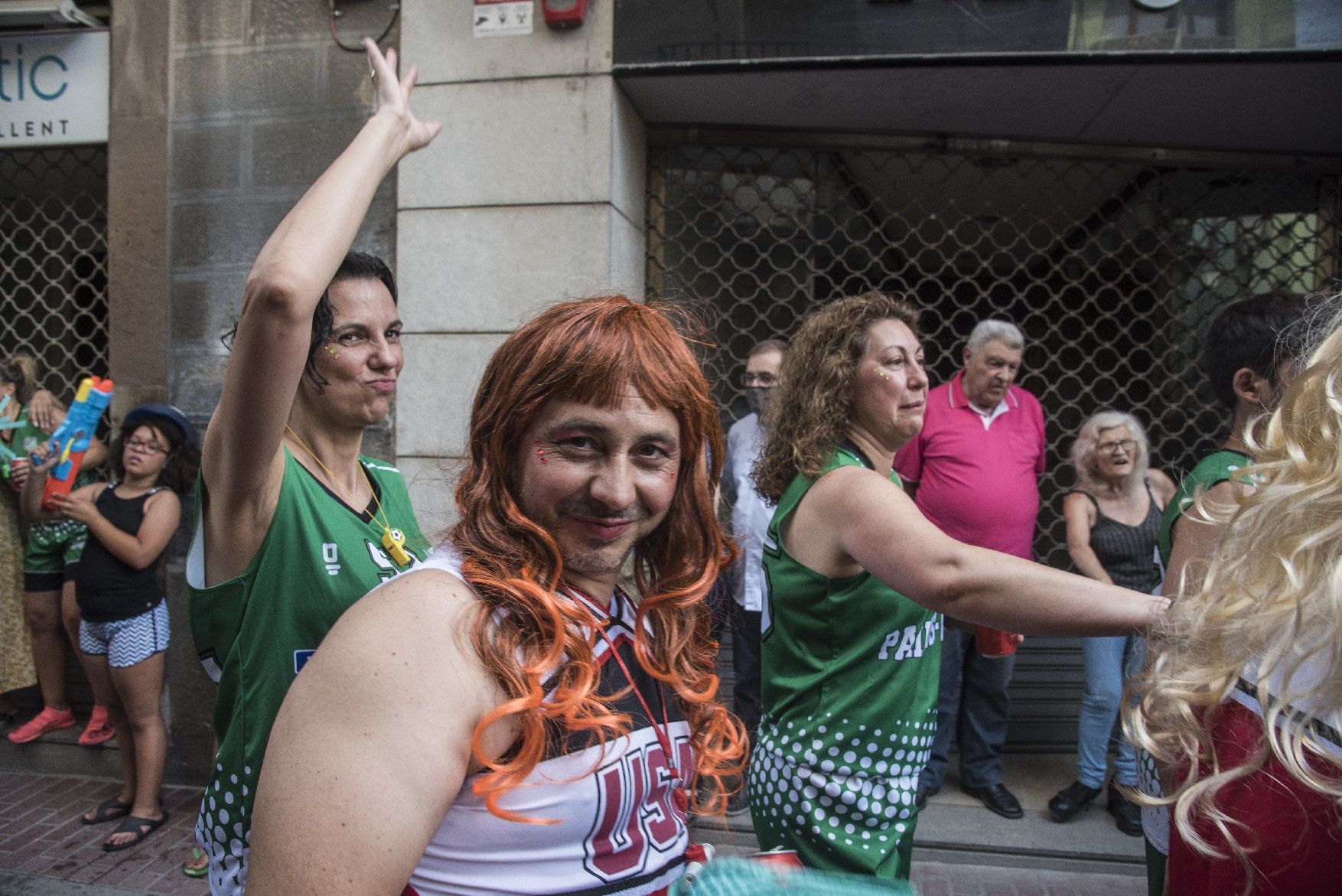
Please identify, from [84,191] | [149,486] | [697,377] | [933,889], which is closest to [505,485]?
[697,377]

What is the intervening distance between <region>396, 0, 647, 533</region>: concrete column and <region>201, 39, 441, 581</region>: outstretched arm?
108 inches

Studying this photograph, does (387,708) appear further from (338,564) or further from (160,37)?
(160,37)

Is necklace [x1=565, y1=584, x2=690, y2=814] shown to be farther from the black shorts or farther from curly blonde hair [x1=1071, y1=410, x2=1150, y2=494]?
the black shorts

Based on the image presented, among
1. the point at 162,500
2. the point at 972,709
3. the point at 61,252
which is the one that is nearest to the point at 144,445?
the point at 162,500

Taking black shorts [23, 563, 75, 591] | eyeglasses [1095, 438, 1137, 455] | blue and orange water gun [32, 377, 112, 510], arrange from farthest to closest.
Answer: black shorts [23, 563, 75, 591] < eyeglasses [1095, 438, 1137, 455] < blue and orange water gun [32, 377, 112, 510]

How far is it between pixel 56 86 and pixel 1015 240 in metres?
5.86

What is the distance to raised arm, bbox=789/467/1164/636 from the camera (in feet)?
5.37

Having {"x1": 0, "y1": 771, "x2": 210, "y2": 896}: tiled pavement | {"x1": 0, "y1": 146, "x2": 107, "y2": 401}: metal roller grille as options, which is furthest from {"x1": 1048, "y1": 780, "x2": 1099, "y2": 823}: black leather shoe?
{"x1": 0, "y1": 146, "x2": 107, "y2": 401}: metal roller grille

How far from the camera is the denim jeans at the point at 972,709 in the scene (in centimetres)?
450

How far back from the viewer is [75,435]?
4145 millimetres

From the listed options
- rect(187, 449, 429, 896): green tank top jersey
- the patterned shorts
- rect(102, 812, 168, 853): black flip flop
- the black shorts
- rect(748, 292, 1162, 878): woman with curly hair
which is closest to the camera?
rect(187, 449, 429, 896): green tank top jersey

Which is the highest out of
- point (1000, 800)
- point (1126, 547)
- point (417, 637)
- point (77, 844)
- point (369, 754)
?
point (417, 637)

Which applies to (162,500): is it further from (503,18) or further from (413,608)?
(413,608)

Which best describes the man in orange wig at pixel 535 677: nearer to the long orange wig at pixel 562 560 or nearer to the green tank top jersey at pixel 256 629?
the long orange wig at pixel 562 560
